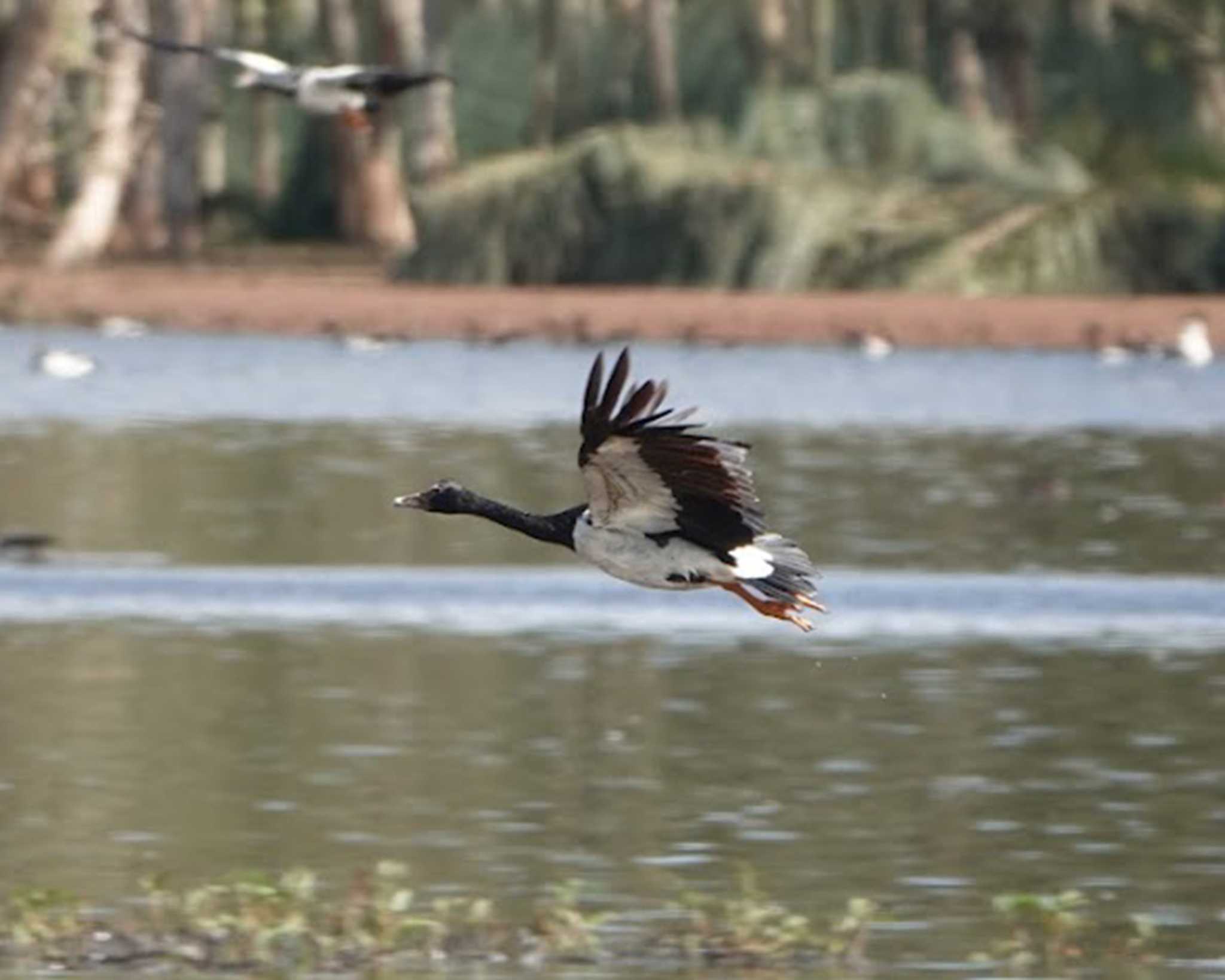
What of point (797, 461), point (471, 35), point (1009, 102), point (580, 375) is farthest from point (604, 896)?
point (471, 35)

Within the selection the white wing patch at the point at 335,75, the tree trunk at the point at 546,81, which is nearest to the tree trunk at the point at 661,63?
the tree trunk at the point at 546,81

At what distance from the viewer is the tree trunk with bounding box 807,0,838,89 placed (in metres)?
59.5

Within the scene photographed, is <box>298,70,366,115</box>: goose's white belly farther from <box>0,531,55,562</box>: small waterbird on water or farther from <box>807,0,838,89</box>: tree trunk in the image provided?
<box>807,0,838,89</box>: tree trunk

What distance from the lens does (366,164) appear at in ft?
199

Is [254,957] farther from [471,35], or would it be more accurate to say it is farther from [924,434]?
[471,35]

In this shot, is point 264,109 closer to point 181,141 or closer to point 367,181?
point 367,181

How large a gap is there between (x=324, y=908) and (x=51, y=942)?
983 millimetres

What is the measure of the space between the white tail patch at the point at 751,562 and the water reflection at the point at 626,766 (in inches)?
39.7

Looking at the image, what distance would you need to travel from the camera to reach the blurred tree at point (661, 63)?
5450 cm

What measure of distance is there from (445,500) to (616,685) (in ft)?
16.5

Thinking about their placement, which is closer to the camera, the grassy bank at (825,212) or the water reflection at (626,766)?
the water reflection at (626,766)

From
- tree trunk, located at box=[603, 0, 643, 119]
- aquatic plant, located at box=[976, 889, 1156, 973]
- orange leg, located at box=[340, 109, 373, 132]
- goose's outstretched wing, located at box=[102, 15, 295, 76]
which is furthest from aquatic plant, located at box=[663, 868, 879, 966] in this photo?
tree trunk, located at box=[603, 0, 643, 119]

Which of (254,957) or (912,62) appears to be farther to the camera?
(912,62)

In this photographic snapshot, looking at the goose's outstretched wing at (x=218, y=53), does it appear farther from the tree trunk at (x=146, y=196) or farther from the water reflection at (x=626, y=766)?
the tree trunk at (x=146, y=196)
